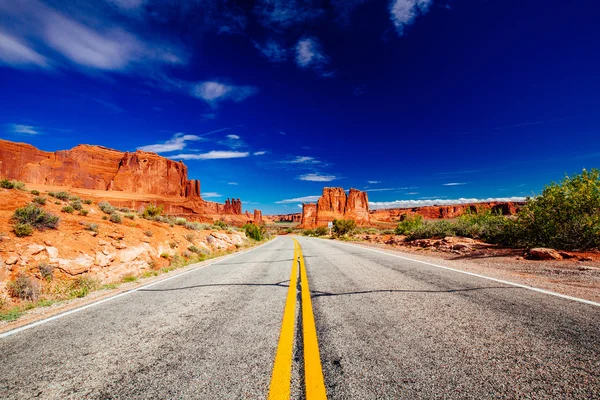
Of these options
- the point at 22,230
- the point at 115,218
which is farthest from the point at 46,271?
the point at 115,218

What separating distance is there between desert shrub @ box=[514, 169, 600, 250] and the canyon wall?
3937 inches

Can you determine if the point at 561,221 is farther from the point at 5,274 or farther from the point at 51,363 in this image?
the point at 5,274

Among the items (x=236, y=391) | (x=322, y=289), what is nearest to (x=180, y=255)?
(x=322, y=289)

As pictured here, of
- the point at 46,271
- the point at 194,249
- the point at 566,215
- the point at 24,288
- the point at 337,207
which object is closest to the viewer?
the point at 24,288

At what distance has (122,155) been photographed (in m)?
88.3

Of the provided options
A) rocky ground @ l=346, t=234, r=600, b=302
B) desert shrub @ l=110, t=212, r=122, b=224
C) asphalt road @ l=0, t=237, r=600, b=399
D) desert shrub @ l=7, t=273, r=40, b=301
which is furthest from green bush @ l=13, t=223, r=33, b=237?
rocky ground @ l=346, t=234, r=600, b=302

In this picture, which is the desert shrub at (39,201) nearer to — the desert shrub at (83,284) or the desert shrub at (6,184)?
the desert shrub at (6,184)

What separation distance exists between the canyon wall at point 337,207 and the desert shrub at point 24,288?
344ft

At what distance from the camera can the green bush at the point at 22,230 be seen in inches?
283

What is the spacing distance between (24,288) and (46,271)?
0.96 meters

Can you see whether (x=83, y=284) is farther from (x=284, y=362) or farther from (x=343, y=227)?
(x=343, y=227)

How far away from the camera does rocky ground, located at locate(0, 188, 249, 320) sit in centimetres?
646

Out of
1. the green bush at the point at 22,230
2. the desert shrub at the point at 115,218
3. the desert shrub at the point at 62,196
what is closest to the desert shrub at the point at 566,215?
the green bush at the point at 22,230

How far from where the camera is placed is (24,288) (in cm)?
589
